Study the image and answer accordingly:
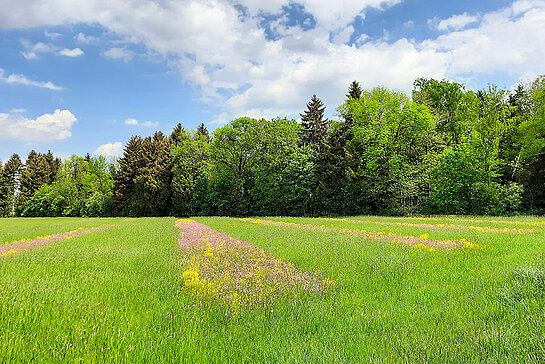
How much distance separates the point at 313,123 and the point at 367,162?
14.6m

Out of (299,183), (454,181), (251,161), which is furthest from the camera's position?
(251,161)

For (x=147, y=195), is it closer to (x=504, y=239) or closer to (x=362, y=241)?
(x=362, y=241)

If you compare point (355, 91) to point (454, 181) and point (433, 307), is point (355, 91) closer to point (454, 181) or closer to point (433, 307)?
point (454, 181)

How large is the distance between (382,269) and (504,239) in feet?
26.3

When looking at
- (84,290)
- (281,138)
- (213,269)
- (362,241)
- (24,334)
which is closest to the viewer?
(24,334)

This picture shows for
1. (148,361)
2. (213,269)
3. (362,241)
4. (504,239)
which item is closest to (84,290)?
(213,269)

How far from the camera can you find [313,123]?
47.8 meters

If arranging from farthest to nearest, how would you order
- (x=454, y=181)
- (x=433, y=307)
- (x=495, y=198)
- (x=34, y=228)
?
(x=454, y=181) → (x=495, y=198) → (x=34, y=228) → (x=433, y=307)

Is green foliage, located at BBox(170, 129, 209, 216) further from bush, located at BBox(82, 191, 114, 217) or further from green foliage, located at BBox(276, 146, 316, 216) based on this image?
bush, located at BBox(82, 191, 114, 217)

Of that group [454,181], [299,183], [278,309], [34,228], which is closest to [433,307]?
[278,309]

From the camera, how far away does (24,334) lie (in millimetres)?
3822

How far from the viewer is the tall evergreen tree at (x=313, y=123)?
4716 cm

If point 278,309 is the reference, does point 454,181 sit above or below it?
above

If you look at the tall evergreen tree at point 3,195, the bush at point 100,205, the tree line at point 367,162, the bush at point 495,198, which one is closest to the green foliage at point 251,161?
the tree line at point 367,162
